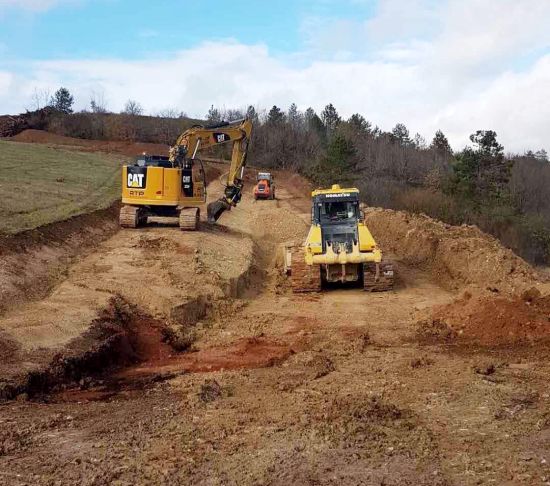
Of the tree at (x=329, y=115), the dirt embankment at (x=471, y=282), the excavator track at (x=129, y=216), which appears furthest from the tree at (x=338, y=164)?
the tree at (x=329, y=115)

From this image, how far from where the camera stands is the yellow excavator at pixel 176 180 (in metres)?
23.0

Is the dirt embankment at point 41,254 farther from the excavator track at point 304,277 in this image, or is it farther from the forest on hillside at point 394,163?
the forest on hillside at point 394,163

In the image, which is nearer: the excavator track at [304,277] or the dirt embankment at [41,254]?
the dirt embankment at [41,254]

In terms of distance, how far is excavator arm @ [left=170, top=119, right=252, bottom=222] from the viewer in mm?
23869

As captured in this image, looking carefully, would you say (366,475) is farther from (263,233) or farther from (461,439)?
(263,233)

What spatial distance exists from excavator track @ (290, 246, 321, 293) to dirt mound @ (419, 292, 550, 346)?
→ 11.8 ft

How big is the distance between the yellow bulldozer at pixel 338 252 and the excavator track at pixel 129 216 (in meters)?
7.73

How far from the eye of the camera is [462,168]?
48281mm

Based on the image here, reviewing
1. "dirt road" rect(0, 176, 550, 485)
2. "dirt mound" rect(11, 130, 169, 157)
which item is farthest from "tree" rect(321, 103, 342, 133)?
"dirt road" rect(0, 176, 550, 485)

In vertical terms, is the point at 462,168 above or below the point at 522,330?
above

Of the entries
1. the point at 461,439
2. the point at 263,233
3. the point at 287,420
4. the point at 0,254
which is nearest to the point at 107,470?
the point at 287,420

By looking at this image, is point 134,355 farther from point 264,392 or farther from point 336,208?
point 336,208

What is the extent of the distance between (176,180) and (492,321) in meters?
13.3

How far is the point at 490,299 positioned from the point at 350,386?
5.95 metres
